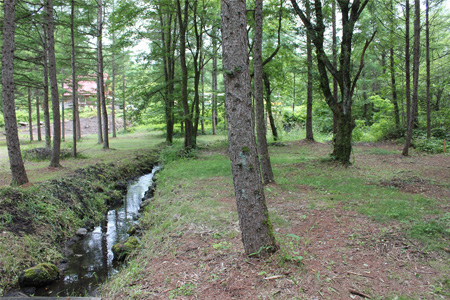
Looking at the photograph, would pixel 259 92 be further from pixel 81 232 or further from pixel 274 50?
pixel 274 50

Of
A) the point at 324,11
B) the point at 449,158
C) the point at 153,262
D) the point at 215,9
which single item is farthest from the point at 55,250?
the point at 215,9

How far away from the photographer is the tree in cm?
902

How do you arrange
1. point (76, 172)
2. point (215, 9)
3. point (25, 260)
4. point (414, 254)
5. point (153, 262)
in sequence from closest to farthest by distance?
point (414, 254) < point (153, 262) < point (25, 260) < point (76, 172) < point (215, 9)

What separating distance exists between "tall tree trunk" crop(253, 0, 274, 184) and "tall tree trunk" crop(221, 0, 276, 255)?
340cm

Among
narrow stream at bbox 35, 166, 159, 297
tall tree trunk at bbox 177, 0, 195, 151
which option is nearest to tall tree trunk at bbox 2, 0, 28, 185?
narrow stream at bbox 35, 166, 159, 297

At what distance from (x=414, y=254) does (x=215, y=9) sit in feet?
49.9

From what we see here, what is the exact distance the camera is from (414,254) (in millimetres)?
3525

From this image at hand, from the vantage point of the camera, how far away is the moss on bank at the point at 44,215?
4754 mm

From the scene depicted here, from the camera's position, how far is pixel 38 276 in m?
4.39

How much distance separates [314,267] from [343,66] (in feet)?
25.0

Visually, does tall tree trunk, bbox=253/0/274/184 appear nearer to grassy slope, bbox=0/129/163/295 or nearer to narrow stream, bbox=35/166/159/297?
narrow stream, bbox=35/166/159/297

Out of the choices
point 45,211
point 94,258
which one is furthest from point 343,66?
point 45,211

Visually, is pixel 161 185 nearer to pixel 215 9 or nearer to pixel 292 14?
pixel 292 14

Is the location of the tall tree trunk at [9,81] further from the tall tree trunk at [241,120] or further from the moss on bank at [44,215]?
the tall tree trunk at [241,120]
